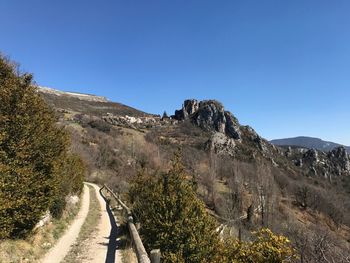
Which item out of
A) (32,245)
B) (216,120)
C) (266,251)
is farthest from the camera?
(216,120)

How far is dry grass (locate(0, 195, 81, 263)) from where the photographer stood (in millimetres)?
11836

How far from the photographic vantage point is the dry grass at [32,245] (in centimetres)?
1184

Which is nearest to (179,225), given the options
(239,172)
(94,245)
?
(94,245)

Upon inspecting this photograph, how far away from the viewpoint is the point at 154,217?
1303 centimetres

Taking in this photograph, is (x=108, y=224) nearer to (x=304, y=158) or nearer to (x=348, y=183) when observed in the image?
(x=348, y=183)

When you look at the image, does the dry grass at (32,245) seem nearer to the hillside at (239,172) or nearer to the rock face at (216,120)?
the hillside at (239,172)

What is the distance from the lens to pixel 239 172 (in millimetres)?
75812

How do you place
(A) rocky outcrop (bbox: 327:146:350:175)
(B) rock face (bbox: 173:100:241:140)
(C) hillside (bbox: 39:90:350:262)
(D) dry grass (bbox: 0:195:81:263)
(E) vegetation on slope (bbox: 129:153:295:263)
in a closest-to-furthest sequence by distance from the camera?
(D) dry grass (bbox: 0:195:81:263) < (E) vegetation on slope (bbox: 129:153:295:263) < (C) hillside (bbox: 39:90:350:262) < (A) rocky outcrop (bbox: 327:146:350:175) < (B) rock face (bbox: 173:100:241:140)

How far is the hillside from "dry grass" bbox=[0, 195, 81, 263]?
6.44 m

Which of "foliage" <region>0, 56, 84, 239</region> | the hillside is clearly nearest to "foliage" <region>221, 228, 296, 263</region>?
the hillside

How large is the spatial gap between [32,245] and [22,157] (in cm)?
337

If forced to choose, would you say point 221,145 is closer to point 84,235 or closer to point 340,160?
point 340,160

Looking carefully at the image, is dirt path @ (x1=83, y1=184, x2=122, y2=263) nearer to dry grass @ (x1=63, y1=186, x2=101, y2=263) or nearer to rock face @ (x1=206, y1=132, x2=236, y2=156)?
dry grass @ (x1=63, y1=186, x2=101, y2=263)

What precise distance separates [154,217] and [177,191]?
4.09 feet
